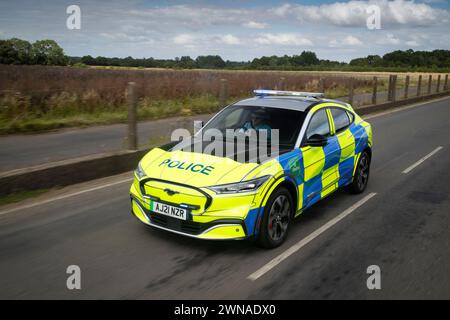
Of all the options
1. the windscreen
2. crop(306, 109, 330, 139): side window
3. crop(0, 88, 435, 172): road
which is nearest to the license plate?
the windscreen

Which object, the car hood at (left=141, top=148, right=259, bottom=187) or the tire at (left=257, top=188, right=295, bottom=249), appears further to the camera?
the tire at (left=257, top=188, right=295, bottom=249)

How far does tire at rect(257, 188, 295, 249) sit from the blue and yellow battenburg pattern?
100 mm

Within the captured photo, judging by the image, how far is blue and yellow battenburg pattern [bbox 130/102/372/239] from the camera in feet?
15.0

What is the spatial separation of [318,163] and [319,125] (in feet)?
2.11

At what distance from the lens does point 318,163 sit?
580 centimetres

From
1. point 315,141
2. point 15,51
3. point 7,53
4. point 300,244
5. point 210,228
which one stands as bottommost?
point 300,244

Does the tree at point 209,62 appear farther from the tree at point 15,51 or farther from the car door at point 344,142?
the car door at point 344,142

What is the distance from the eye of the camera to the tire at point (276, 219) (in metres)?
4.81

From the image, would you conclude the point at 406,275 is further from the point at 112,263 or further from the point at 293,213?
the point at 112,263

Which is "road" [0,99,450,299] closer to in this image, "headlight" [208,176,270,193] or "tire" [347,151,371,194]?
"tire" [347,151,371,194]

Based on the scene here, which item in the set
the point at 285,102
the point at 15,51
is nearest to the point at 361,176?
the point at 285,102

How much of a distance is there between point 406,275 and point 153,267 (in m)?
2.59

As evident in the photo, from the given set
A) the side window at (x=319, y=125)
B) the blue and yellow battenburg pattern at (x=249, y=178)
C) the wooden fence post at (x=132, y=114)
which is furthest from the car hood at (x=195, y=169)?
the wooden fence post at (x=132, y=114)

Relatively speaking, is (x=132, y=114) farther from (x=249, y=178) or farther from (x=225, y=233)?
(x=225, y=233)
